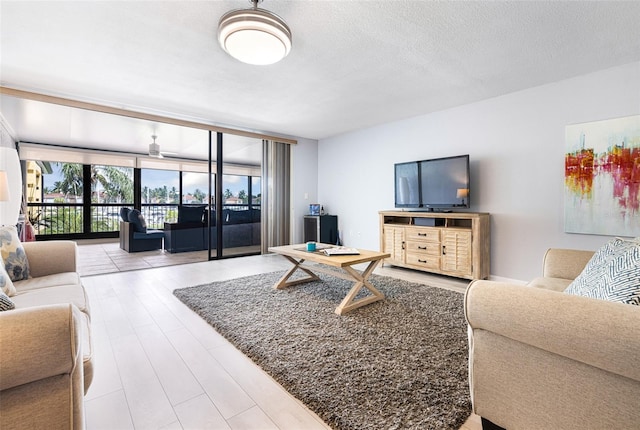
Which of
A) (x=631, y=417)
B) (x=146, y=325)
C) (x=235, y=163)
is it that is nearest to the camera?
(x=631, y=417)

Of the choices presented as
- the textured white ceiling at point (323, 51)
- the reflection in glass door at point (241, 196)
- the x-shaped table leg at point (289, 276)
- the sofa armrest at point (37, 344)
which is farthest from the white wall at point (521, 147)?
the sofa armrest at point (37, 344)

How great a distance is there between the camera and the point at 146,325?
7.68 feet

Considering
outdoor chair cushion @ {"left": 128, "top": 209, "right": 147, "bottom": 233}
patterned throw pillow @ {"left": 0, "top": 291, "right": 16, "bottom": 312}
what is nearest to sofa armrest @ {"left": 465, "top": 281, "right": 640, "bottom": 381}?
patterned throw pillow @ {"left": 0, "top": 291, "right": 16, "bottom": 312}

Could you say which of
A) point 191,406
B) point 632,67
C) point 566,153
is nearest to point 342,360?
point 191,406

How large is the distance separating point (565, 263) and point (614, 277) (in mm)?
1177

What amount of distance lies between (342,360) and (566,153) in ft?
10.7

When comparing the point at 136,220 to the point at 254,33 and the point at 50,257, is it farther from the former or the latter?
the point at 254,33

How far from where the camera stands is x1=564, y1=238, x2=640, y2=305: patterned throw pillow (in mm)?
997

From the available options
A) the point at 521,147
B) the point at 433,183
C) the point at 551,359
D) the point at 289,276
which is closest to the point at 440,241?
Answer: the point at 433,183

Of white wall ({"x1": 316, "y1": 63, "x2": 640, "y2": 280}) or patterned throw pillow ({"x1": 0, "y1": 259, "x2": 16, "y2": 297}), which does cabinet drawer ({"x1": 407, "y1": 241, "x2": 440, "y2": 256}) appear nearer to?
white wall ({"x1": 316, "y1": 63, "x2": 640, "y2": 280})

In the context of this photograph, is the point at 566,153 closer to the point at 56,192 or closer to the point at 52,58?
the point at 52,58

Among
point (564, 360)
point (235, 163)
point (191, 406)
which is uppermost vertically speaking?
point (235, 163)

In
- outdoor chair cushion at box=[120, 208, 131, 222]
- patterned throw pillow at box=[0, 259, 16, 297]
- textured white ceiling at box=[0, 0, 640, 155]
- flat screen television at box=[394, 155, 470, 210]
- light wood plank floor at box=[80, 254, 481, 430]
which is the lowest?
light wood plank floor at box=[80, 254, 481, 430]

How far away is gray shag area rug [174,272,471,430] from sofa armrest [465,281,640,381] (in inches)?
22.3
